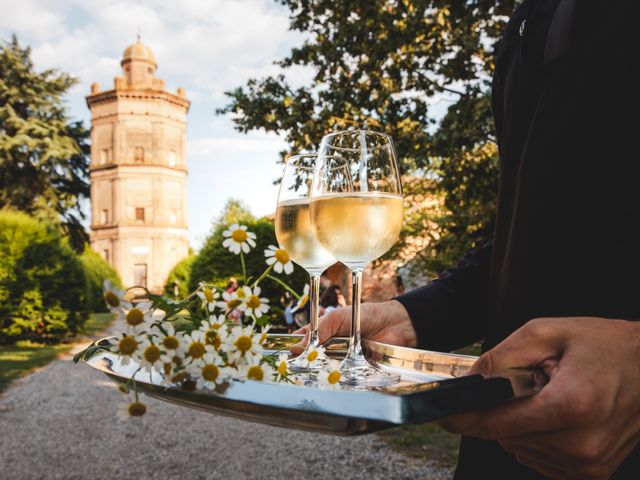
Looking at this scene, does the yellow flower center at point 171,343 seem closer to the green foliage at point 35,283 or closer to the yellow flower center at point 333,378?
the yellow flower center at point 333,378

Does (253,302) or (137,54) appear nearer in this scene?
(253,302)

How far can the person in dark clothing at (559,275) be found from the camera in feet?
2.60

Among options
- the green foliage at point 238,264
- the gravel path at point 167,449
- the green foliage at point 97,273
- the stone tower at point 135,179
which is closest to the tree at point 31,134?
the green foliage at point 97,273

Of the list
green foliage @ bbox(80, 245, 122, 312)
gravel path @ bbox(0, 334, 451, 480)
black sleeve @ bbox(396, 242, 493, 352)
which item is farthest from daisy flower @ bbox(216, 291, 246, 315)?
green foliage @ bbox(80, 245, 122, 312)

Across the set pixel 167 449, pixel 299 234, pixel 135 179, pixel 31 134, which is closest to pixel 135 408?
pixel 299 234

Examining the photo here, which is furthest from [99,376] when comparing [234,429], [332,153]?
[332,153]

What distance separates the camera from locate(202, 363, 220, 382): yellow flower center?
819 millimetres

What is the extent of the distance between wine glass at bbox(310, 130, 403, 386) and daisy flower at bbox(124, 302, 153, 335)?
1.74 ft

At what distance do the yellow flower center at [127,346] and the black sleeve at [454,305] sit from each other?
0.94 metres

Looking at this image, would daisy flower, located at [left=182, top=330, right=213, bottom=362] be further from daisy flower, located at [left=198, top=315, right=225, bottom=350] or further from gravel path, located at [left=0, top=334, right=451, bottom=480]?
gravel path, located at [left=0, top=334, right=451, bottom=480]

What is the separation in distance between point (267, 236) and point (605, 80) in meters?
15.2

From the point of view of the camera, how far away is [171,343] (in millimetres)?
859

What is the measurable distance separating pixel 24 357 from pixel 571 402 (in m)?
15.8

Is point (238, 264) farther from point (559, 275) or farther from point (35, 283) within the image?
point (559, 275)
